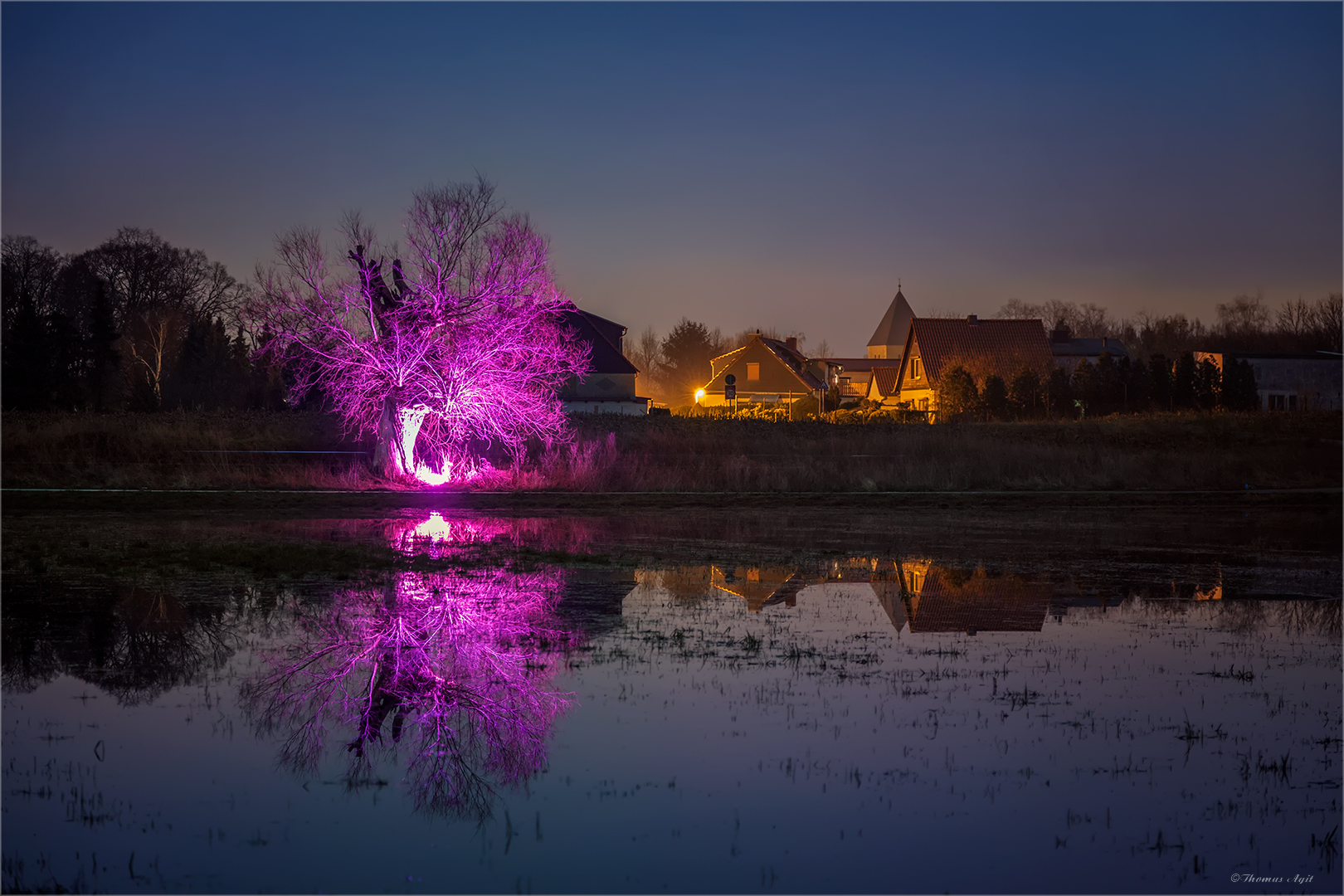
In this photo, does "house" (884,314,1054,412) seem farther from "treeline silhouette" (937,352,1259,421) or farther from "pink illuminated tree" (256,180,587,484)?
"pink illuminated tree" (256,180,587,484)

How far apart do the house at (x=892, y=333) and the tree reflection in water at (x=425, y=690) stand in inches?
5255

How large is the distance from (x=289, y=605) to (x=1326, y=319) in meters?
129

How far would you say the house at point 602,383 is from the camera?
6881 centimetres

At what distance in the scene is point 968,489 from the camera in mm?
33219

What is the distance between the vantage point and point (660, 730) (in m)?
8.52

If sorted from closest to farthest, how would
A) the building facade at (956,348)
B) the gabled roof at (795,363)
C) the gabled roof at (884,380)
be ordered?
the building facade at (956,348) < the gabled roof at (795,363) < the gabled roof at (884,380)

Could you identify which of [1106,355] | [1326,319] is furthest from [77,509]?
[1326,319]

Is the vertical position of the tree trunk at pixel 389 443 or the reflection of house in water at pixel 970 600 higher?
the tree trunk at pixel 389 443

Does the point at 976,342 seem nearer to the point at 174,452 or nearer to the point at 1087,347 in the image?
the point at 1087,347

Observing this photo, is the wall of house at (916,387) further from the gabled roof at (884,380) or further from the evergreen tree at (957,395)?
the gabled roof at (884,380)

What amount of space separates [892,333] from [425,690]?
141m

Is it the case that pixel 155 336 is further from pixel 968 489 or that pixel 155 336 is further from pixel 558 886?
pixel 558 886

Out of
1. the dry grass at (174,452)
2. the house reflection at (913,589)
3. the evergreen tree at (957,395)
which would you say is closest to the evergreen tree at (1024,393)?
the evergreen tree at (957,395)

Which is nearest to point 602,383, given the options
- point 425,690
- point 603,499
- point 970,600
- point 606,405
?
point 606,405
